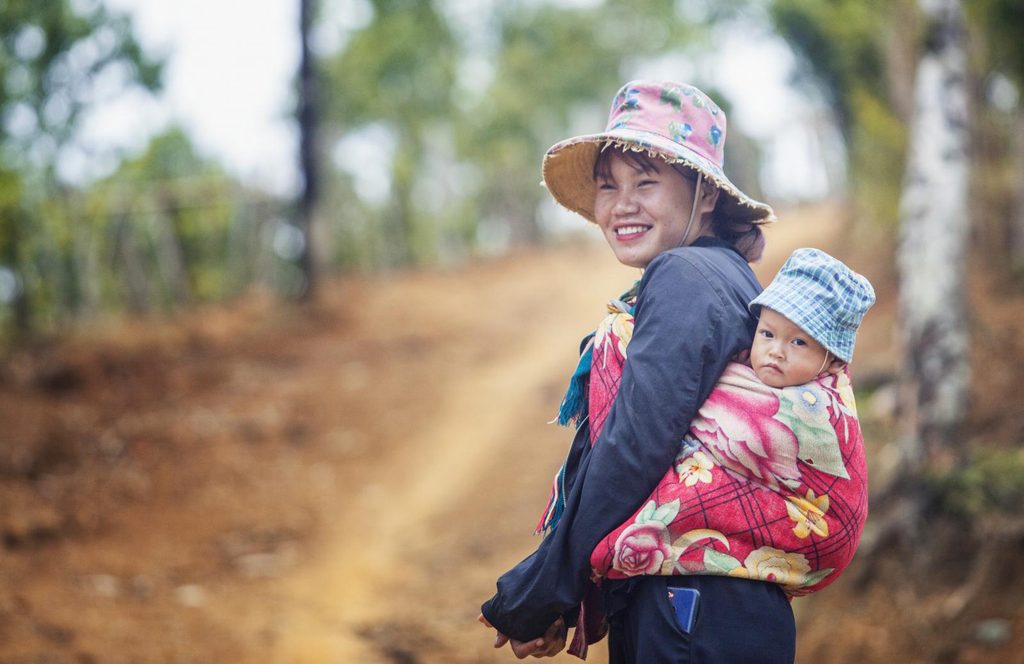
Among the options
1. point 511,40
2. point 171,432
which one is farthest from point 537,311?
point 511,40

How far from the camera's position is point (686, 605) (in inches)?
77.7

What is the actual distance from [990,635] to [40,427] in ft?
26.7

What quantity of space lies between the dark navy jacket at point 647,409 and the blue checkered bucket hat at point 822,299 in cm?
12

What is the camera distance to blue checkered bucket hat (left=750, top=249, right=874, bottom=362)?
1905 millimetres

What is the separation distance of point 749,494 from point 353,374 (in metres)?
9.85

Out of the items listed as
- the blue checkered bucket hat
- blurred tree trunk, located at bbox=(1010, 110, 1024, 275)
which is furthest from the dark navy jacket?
blurred tree trunk, located at bbox=(1010, 110, 1024, 275)

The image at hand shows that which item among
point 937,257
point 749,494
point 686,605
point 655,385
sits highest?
point 655,385

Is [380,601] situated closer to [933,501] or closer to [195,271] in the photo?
[933,501]

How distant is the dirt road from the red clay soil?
0.03 m

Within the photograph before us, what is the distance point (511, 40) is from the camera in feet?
83.6

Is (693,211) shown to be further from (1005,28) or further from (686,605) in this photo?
(1005,28)

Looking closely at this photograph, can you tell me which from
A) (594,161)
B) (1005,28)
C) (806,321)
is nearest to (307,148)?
(1005,28)

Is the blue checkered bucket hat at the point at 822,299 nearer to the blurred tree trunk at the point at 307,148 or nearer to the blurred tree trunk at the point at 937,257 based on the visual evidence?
the blurred tree trunk at the point at 937,257

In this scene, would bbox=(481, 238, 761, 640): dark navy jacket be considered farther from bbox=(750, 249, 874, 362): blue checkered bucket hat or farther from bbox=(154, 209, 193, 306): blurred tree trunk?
bbox=(154, 209, 193, 306): blurred tree trunk
